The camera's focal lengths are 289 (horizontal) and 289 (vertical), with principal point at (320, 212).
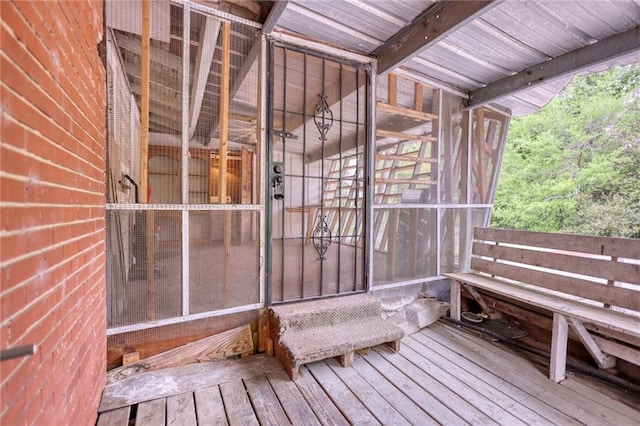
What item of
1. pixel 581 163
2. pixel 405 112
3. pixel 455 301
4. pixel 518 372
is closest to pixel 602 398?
pixel 518 372

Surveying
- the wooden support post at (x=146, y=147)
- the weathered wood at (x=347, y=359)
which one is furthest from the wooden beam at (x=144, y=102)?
the weathered wood at (x=347, y=359)

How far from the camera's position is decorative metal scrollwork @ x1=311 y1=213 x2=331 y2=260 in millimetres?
2686

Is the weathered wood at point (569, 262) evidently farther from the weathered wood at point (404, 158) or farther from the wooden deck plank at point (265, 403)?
the wooden deck plank at point (265, 403)

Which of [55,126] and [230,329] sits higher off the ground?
[55,126]

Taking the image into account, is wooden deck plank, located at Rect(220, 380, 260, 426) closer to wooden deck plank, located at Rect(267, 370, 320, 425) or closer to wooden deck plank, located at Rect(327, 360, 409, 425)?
wooden deck plank, located at Rect(267, 370, 320, 425)

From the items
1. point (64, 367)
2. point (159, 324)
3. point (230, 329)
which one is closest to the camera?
point (64, 367)

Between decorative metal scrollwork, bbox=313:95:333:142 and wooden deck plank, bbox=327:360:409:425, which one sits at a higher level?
decorative metal scrollwork, bbox=313:95:333:142

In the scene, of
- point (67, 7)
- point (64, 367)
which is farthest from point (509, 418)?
point (67, 7)

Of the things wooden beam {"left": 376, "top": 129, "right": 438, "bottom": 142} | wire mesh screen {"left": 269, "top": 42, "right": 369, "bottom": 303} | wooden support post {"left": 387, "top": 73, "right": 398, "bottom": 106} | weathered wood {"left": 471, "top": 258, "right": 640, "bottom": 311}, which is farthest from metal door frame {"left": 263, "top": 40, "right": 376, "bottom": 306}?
weathered wood {"left": 471, "top": 258, "right": 640, "bottom": 311}

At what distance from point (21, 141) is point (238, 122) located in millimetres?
1613

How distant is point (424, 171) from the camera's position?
10.8ft

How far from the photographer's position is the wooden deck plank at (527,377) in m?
1.78

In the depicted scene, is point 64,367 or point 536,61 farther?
point 536,61

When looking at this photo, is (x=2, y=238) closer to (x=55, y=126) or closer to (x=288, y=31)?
(x=55, y=126)
